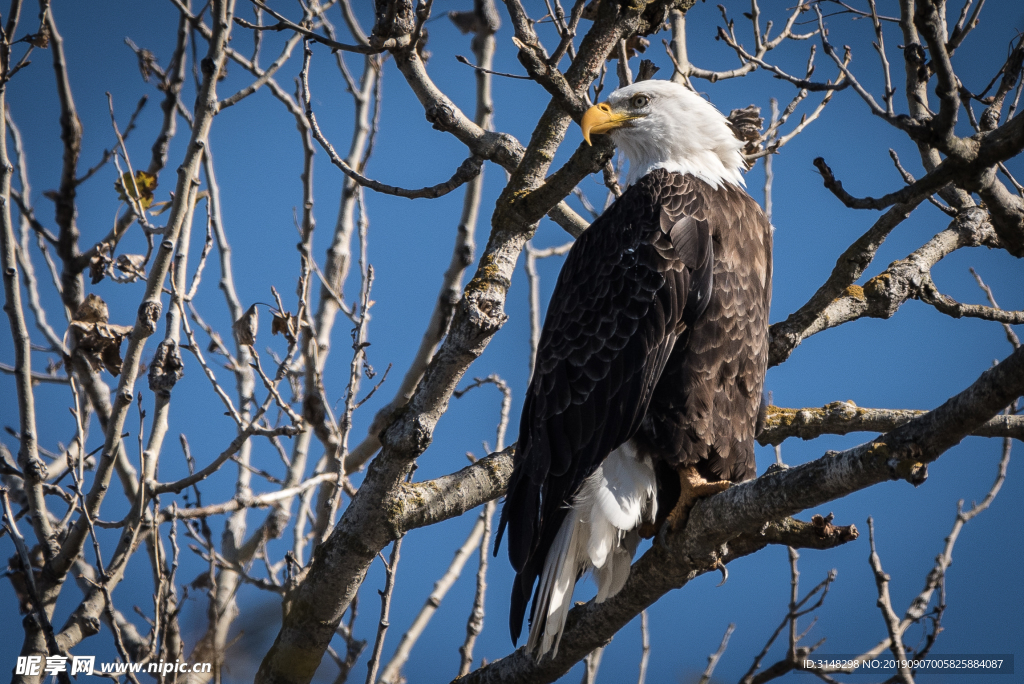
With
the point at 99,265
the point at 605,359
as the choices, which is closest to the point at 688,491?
the point at 605,359

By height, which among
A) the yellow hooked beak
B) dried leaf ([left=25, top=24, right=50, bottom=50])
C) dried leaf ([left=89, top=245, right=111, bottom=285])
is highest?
dried leaf ([left=25, top=24, right=50, bottom=50])

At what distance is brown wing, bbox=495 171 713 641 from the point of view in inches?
134

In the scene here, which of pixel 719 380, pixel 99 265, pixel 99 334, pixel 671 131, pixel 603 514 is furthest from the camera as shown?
pixel 99 265

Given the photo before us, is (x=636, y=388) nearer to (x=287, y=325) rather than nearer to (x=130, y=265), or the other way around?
(x=287, y=325)

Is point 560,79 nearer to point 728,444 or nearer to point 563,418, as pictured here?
point 563,418

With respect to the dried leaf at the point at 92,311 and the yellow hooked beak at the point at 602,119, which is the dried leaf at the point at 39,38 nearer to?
the dried leaf at the point at 92,311

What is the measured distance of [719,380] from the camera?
342 cm

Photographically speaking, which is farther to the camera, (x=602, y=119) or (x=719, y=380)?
(x=602, y=119)

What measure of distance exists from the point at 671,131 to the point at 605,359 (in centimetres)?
138

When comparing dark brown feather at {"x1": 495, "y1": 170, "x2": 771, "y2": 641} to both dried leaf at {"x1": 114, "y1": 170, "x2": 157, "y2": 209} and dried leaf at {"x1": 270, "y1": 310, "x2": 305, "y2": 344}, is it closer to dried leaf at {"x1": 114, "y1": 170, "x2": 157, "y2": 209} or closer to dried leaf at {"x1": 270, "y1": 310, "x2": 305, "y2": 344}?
dried leaf at {"x1": 270, "y1": 310, "x2": 305, "y2": 344}

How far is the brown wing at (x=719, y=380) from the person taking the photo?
11.1 feet

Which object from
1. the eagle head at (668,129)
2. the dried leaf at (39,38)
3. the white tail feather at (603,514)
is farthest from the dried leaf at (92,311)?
the eagle head at (668,129)

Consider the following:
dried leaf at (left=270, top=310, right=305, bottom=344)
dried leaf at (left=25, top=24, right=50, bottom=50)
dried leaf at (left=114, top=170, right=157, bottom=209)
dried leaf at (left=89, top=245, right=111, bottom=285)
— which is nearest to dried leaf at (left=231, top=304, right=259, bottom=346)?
dried leaf at (left=270, top=310, right=305, bottom=344)

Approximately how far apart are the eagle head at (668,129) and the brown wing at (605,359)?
0.50 meters
